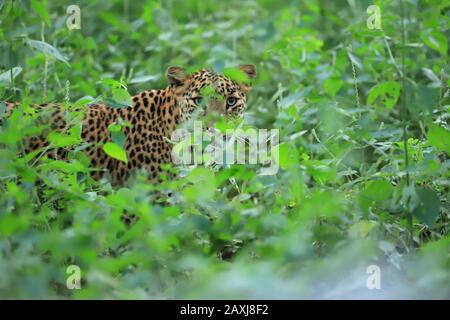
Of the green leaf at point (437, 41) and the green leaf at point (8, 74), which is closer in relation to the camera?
the green leaf at point (8, 74)

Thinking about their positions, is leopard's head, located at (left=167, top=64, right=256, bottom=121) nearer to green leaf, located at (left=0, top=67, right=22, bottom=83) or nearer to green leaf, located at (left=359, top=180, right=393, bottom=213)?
green leaf, located at (left=0, top=67, right=22, bottom=83)

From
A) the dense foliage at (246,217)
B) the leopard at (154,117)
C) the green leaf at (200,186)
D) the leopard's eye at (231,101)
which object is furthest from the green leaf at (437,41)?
the green leaf at (200,186)

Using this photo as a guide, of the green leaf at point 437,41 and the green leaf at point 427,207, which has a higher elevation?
the green leaf at point 437,41

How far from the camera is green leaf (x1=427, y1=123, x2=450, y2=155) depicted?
5660mm

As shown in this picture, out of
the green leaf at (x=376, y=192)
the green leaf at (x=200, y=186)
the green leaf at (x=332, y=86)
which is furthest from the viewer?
the green leaf at (x=332, y=86)

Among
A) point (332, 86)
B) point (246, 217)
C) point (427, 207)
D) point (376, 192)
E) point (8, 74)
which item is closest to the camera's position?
point (246, 217)

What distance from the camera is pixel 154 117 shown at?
714cm

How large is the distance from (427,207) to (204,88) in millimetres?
2308

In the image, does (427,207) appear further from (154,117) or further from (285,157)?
(154,117)

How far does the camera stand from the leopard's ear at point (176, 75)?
7.10 m

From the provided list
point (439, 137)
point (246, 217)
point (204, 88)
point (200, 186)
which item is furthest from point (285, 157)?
point (204, 88)

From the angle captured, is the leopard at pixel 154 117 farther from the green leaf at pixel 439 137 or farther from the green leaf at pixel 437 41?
the green leaf at pixel 439 137
